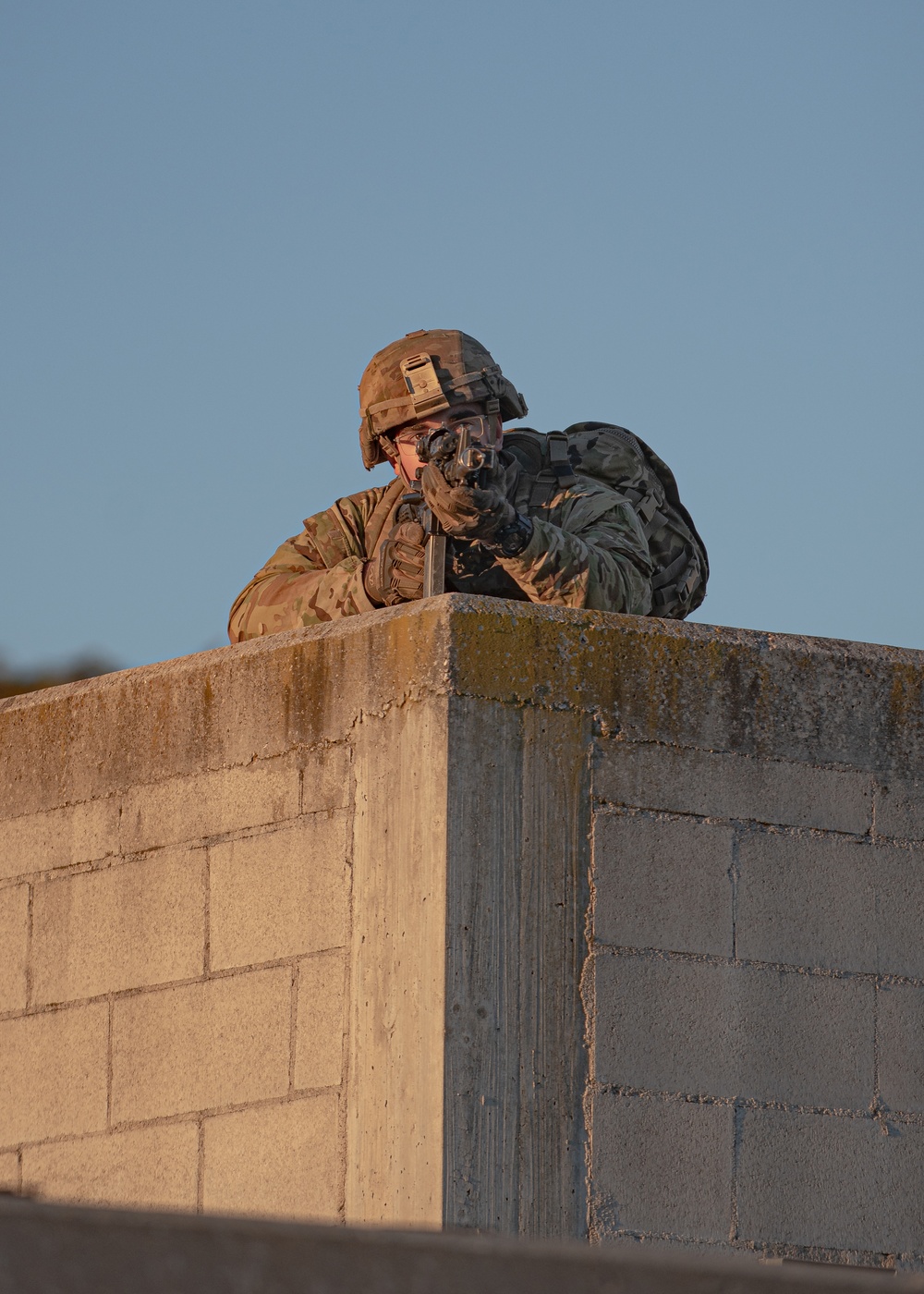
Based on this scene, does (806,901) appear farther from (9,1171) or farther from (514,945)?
(9,1171)

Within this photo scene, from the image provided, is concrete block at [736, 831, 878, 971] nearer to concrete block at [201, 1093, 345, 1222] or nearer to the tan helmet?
concrete block at [201, 1093, 345, 1222]

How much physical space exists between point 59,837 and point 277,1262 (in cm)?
368

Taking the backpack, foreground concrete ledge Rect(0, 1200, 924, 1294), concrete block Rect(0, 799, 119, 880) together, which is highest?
the backpack

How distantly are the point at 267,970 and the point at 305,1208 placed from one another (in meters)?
0.50

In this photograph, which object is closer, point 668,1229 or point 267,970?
point 668,1229

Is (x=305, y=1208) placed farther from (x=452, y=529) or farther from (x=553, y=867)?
(x=452, y=529)

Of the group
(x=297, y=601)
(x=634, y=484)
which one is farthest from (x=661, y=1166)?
(x=634, y=484)

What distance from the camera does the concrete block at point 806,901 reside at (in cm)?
428

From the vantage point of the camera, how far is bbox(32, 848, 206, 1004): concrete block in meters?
4.50

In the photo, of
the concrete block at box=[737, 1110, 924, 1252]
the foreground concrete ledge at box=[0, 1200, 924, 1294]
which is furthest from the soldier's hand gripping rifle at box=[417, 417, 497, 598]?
the foreground concrete ledge at box=[0, 1200, 924, 1294]

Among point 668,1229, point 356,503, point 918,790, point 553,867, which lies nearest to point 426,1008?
point 553,867

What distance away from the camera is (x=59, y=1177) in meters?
4.61

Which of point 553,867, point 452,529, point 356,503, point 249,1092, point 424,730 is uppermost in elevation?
point 356,503

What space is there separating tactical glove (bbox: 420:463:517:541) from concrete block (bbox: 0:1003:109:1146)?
1.37 m
